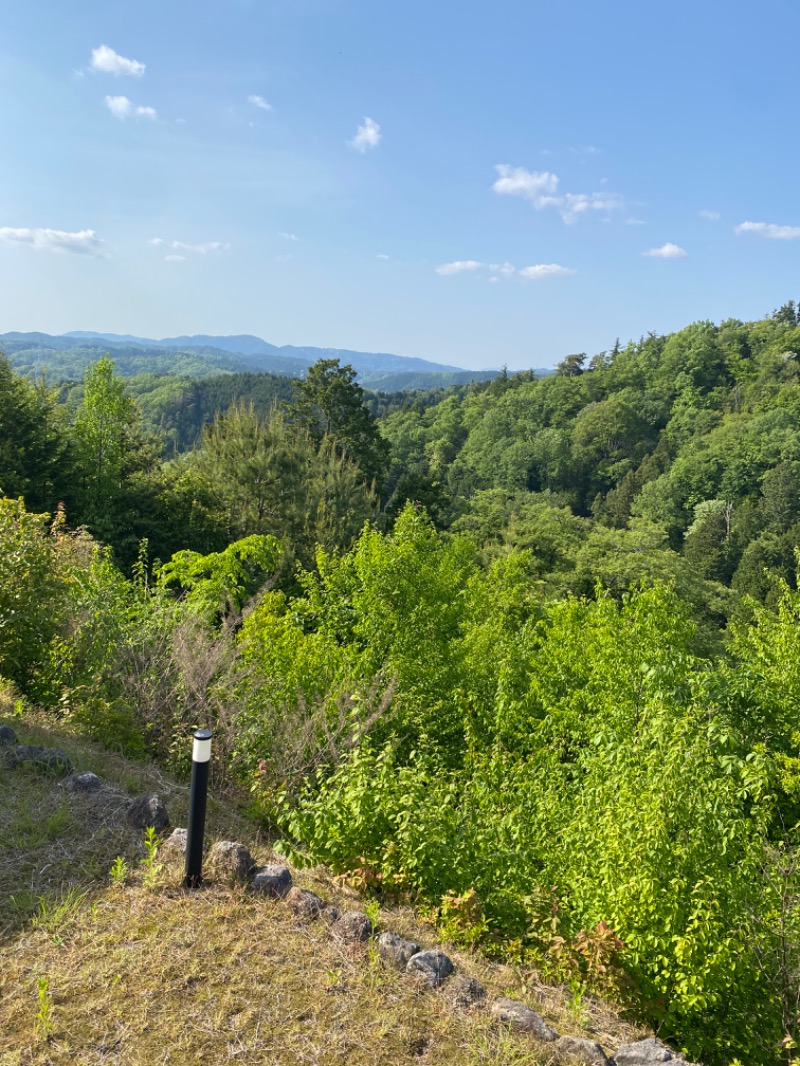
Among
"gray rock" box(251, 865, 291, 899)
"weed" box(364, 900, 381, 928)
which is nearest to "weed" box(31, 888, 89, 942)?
"gray rock" box(251, 865, 291, 899)

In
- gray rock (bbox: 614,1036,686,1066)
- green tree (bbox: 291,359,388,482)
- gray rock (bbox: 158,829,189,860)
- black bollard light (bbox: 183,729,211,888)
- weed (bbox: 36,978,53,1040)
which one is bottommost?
gray rock (bbox: 614,1036,686,1066)

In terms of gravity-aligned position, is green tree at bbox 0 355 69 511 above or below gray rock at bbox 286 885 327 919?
above

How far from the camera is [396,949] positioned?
12.7ft

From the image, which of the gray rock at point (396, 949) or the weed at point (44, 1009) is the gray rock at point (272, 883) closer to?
the gray rock at point (396, 949)

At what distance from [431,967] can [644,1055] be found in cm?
119

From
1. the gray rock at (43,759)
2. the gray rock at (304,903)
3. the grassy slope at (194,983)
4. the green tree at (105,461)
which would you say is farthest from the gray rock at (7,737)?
the green tree at (105,461)

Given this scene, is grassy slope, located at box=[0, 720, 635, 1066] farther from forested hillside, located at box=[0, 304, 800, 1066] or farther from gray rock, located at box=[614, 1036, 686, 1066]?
forested hillside, located at box=[0, 304, 800, 1066]

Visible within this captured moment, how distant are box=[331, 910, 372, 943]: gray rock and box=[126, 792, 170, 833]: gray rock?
61.3 inches

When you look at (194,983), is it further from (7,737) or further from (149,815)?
(7,737)

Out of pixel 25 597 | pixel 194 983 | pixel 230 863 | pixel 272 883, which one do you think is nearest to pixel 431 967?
pixel 272 883

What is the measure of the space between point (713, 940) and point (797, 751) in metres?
6.83

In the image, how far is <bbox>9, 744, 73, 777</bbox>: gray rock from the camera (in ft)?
17.5

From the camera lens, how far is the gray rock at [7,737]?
18.2 feet

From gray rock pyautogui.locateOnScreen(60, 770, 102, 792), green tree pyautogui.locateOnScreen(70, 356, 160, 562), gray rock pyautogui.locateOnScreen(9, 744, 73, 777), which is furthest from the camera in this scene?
green tree pyautogui.locateOnScreen(70, 356, 160, 562)
